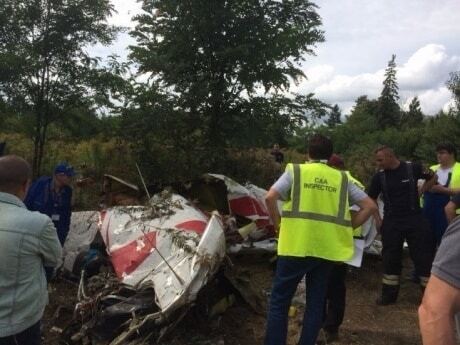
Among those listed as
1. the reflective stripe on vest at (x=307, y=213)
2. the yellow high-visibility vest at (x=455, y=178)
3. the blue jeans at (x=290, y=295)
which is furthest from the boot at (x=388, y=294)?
the reflective stripe on vest at (x=307, y=213)

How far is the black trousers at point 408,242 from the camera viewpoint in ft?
18.7

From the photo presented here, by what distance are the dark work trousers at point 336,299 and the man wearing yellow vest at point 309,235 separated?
65cm

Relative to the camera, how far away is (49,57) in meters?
8.22

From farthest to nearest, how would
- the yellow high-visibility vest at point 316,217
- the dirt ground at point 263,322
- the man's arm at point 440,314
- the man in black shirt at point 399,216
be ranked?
the man in black shirt at point 399,216
the dirt ground at point 263,322
the yellow high-visibility vest at point 316,217
the man's arm at point 440,314

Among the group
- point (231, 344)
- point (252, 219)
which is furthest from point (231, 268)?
point (252, 219)

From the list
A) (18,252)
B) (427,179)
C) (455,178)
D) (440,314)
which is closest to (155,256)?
(18,252)

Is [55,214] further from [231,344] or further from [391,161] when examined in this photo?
[391,161]

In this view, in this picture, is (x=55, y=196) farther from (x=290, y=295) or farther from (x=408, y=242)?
(x=408, y=242)

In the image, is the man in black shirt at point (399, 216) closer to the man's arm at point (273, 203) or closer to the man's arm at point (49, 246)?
the man's arm at point (273, 203)

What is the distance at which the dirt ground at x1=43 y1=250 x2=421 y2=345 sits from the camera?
179 inches

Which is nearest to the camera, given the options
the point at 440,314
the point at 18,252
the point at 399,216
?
Result: the point at 440,314

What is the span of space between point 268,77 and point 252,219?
2.76m

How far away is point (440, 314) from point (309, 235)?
243 cm

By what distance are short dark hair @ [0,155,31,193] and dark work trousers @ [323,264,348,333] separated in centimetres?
304
